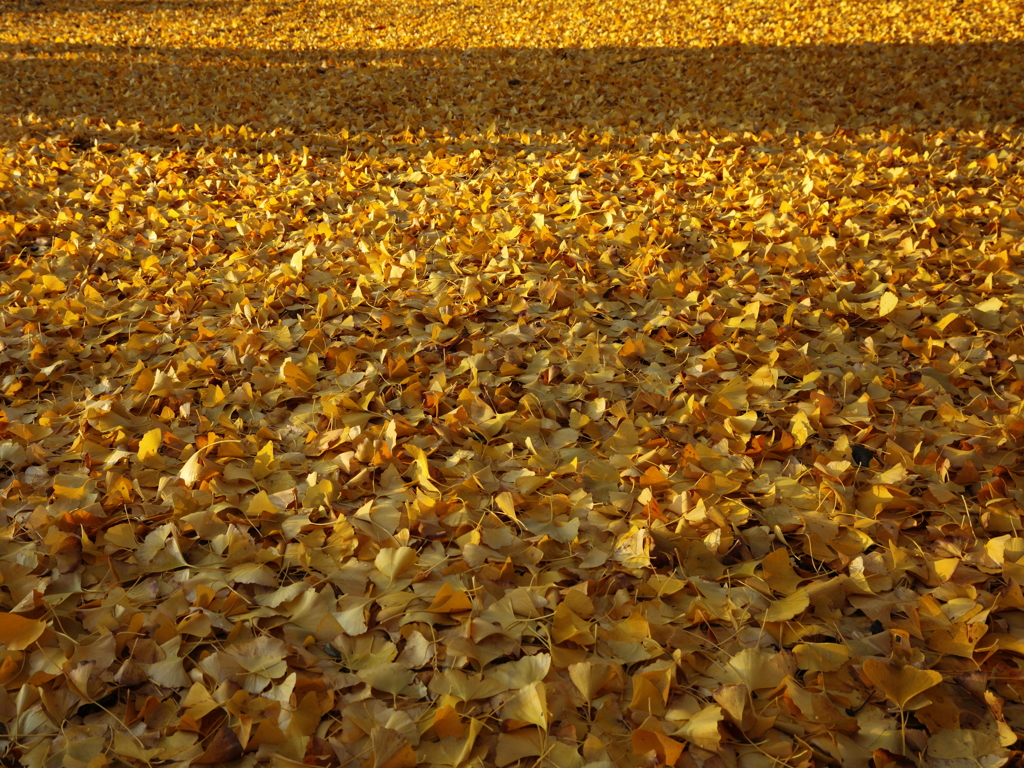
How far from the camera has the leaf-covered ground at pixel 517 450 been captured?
108 centimetres

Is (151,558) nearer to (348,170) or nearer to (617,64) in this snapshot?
(348,170)

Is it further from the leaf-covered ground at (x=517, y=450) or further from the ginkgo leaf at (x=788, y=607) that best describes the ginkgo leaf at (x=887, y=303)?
the ginkgo leaf at (x=788, y=607)

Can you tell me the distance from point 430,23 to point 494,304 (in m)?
5.92

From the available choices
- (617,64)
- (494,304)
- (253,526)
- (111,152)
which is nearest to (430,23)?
(617,64)

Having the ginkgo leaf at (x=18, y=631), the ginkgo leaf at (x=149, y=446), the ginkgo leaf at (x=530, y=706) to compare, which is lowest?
the ginkgo leaf at (x=530, y=706)

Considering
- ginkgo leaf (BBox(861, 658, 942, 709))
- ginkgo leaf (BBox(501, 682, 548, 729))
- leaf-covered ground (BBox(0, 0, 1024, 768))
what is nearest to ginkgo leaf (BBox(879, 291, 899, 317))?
leaf-covered ground (BBox(0, 0, 1024, 768))

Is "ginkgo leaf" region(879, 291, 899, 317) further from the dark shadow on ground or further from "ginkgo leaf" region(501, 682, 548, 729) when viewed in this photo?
the dark shadow on ground

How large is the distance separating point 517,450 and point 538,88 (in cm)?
376

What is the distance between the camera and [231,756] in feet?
3.33

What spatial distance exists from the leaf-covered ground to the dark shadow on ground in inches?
14.6

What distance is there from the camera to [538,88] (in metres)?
4.70

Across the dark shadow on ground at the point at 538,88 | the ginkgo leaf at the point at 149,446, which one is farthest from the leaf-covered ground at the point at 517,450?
the dark shadow on ground at the point at 538,88

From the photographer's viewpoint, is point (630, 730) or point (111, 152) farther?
point (111, 152)

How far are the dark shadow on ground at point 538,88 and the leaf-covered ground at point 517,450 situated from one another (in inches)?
14.6
